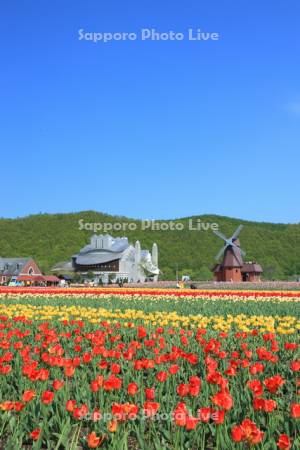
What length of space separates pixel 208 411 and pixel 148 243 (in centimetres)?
11509

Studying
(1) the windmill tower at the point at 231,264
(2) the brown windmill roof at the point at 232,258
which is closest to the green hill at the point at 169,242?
(1) the windmill tower at the point at 231,264

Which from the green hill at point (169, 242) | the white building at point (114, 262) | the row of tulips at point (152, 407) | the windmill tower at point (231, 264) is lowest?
the row of tulips at point (152, 407)

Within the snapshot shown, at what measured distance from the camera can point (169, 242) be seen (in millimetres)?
118375

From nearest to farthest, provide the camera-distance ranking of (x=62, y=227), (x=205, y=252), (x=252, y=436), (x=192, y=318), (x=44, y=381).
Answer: (x=252, y=436)
(x=44, y=381)
(x=192, y=318)
(x=205, y=252)
(x=62, y=227)

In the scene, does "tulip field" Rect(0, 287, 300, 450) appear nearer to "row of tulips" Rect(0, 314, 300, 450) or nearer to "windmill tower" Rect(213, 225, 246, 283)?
"row of tulips" Rect(0, 314, 300, 450)

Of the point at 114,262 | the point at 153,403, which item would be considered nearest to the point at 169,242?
the point at 114,262

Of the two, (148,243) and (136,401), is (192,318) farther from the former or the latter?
(148,243)

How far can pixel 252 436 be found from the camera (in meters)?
3.64

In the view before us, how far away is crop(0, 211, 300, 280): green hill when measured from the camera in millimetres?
103688

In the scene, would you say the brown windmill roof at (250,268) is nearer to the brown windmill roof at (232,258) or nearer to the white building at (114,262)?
the brown windmill roof at (232,258)

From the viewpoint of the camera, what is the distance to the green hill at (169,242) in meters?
104

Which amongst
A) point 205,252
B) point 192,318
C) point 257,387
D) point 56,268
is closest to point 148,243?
point 205,252

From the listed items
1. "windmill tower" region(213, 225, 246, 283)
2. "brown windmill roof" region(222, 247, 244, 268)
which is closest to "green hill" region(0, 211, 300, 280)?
"windmill tower" region(213, 225, 246, 283)

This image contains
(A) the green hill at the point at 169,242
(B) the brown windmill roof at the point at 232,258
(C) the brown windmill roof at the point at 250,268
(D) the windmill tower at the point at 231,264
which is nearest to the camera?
(D) the windmill tower at the point at 231,264
